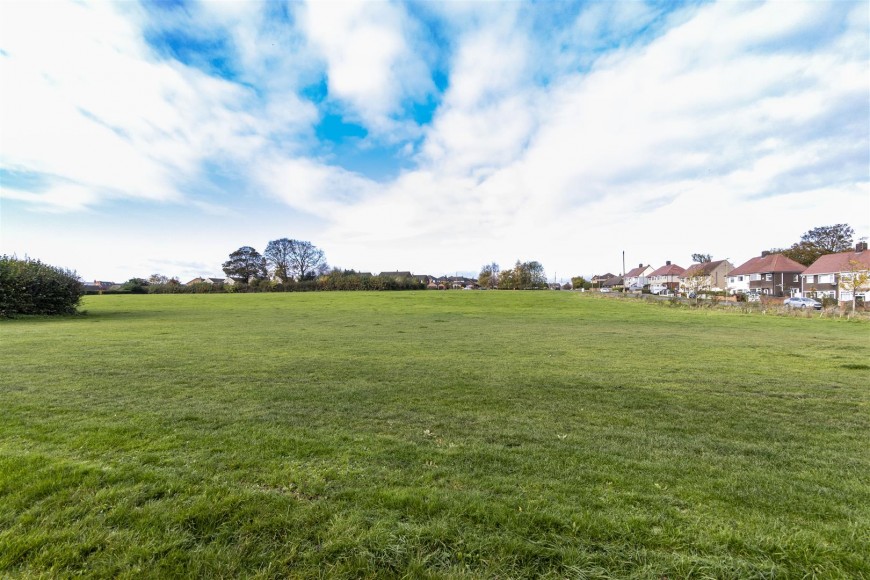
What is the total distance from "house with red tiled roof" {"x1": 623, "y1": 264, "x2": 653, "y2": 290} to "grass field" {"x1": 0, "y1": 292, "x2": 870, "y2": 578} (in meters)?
125

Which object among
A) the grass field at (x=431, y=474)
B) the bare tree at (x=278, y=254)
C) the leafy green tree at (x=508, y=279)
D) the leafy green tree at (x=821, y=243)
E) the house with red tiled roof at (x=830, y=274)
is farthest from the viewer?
the leafy green tree at (x=508, y=279)

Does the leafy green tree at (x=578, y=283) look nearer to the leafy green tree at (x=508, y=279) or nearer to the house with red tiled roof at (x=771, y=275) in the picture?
the leafy green tree at (x=508, y=279)

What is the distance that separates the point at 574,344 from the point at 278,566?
43.7ft

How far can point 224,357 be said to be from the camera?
10664 millimetres

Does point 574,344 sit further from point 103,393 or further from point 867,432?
point 103,393

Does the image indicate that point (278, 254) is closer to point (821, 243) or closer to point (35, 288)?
point (35, 288)

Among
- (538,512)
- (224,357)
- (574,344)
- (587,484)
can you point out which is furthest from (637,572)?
(574,344)

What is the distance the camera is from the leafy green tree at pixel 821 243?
69375 millimetres

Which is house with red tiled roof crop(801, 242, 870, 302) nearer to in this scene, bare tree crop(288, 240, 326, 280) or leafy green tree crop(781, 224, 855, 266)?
leafy green tree crop(781, 224, 855, 266)

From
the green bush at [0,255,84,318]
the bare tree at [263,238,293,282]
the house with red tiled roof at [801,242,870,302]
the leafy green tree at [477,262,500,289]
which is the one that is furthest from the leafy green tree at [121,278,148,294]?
the house with red tiled roof at [801,242,870,302]

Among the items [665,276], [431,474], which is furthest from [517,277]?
[431,474]

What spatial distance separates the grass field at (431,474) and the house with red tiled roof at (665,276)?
107406 millimetres

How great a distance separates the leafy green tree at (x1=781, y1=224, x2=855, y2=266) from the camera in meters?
69.4

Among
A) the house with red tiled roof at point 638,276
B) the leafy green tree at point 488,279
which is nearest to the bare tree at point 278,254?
the leafy green tree at point 488,279
